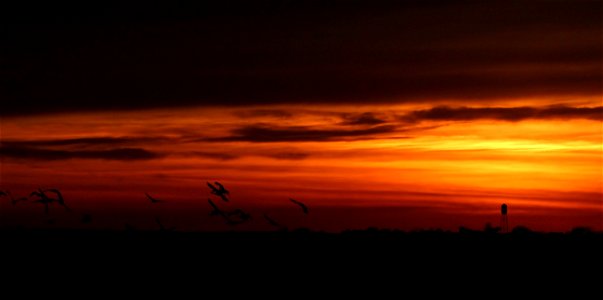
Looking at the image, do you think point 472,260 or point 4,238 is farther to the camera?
point 4,238

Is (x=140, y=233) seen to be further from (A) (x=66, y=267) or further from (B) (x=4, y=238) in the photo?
(A) (x=66, y=267)

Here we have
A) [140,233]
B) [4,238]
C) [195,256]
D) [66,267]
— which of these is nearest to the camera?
[66,267]

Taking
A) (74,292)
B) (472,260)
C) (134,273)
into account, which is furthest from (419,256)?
(74,292)

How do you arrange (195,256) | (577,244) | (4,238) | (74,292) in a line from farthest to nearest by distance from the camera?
(4,238), (577,244), (195,256), (74,292)

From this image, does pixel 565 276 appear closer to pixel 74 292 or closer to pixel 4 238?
pixel 74 292

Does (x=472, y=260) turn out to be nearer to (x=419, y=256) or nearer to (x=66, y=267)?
(x=419, y=256)

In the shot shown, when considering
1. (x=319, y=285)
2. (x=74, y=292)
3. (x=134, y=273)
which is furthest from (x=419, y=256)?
(x=74, y=292)

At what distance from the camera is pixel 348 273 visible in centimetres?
5006

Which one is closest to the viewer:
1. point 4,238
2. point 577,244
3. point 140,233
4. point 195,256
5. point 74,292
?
point 74,292

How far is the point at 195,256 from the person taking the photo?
57.1 metres

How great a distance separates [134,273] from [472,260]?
16.2 meters

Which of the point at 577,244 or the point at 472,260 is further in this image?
the point at 577,244

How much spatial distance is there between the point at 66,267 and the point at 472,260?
63.5 ft

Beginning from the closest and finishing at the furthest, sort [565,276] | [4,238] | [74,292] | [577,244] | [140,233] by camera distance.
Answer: [74,292] → [565,276] → [577,244] → [4,238] → [140,233]
